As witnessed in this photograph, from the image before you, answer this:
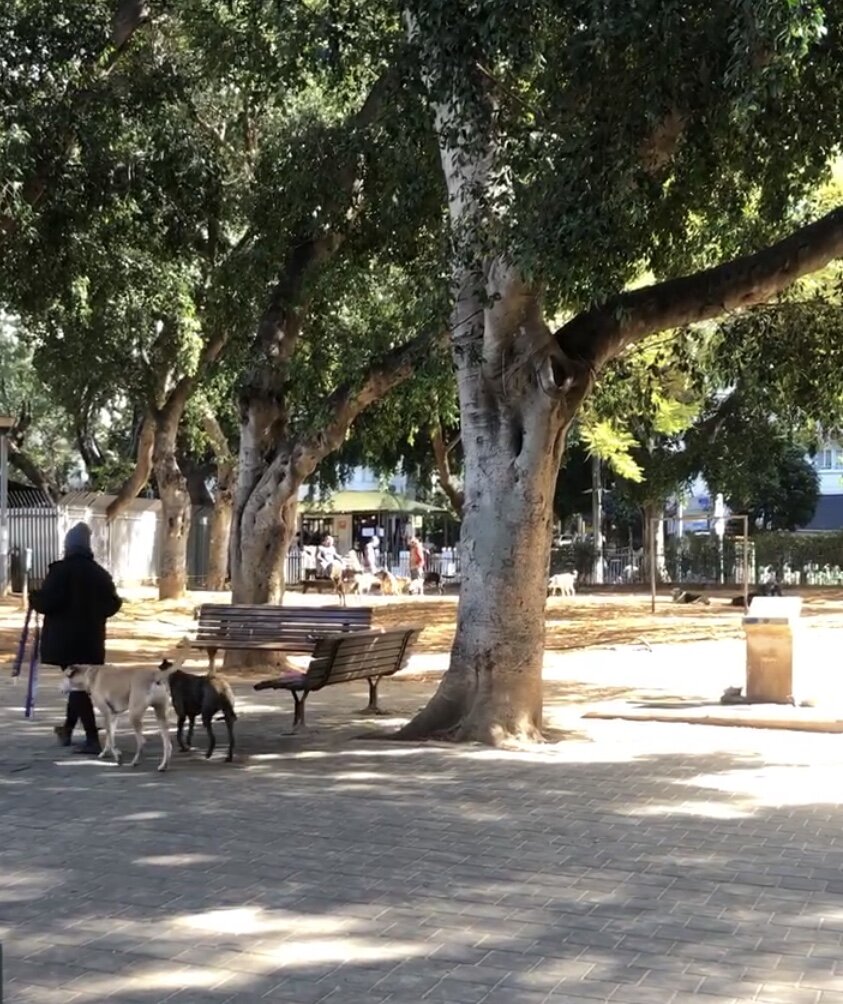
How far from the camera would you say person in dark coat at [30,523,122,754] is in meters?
9.41

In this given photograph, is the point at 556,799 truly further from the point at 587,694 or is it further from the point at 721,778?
the point at 587,694

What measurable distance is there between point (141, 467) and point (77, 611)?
20.5 meters

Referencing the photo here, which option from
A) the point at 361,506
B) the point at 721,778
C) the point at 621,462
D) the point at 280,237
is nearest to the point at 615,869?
the point at 721,778

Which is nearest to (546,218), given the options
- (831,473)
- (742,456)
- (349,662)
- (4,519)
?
(349,662)

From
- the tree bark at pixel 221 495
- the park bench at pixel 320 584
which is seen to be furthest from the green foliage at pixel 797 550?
the tree bark at pixel 221 495

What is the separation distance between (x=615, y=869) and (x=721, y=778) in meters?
2.57

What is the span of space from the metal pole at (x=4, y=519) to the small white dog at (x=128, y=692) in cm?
2118

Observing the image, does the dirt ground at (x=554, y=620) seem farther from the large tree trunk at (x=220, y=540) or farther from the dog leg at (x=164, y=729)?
the dog leg at (x=164, y=729)

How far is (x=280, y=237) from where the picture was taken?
1484 centimetres

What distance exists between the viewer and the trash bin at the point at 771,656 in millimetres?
11656

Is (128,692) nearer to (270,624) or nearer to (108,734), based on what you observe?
(108,734)

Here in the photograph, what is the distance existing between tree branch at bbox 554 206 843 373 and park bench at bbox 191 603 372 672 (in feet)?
12.2

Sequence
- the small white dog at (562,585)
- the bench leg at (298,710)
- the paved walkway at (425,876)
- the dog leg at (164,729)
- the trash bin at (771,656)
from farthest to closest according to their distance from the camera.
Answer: the small white dog at (562,585) → the trash bin at (771,656) → the bench leg at (298,710) → the dog leg at (164,729) → the paved walkway at (425,876)

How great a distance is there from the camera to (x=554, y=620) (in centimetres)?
2467
